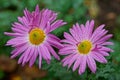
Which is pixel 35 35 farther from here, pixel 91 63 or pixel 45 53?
pixel 91 63

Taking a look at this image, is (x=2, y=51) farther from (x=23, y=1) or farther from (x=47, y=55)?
(x=47, y=55)

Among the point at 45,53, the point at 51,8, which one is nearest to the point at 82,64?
the point at 45,53

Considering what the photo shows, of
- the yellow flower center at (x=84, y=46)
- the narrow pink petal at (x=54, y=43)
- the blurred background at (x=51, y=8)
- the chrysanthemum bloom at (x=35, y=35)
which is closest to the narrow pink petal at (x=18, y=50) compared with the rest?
the chrysanthemum bloom at (x=35, y=35)

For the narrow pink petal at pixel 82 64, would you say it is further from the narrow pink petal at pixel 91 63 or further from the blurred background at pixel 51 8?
the blurred background at pixel 51 8

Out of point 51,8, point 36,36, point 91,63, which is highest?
point 51,8

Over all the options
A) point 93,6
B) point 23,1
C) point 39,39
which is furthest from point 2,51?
point 39,39

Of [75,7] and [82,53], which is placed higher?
[75,7]

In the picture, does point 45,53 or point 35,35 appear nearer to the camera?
point 45,53
